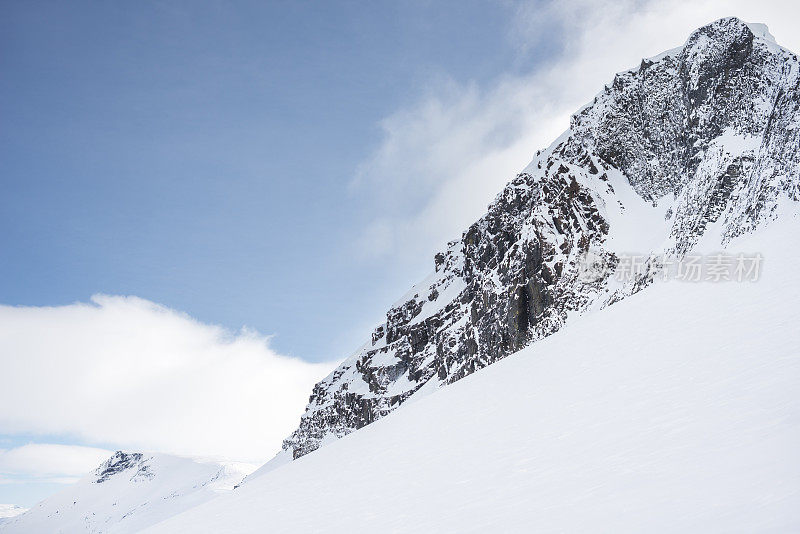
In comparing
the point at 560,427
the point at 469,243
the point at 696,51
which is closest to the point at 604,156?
the point at 696,51

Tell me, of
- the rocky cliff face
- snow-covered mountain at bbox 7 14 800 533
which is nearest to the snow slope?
snow-covered mountain at bbox 7 14 800 533

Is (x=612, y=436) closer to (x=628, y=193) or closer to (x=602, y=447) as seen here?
(x=602, y=447)

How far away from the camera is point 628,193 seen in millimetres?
75000

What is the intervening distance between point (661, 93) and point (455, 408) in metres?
82.4

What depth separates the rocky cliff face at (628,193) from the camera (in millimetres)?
48938

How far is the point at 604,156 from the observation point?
261 feet

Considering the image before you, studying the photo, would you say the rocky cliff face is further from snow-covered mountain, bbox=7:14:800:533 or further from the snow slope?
the snow slope

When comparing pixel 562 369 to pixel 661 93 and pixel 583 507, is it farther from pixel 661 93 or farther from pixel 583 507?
pixel 661 93

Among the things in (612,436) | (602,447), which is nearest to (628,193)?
(612,436)

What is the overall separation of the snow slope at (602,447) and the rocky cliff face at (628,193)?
34.8 meters

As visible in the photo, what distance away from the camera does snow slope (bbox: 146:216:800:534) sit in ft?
13.5

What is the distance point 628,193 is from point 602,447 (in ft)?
255

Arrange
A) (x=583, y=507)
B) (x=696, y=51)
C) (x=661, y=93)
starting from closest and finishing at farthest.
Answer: (x=583, y=507) < (x=696, y=51) < (x=661, y=93)

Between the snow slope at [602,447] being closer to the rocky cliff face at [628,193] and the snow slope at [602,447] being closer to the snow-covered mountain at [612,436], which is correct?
the snow-covered mountain at [612,436]
